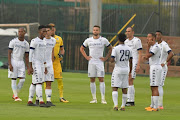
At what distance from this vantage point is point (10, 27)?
35.5 m

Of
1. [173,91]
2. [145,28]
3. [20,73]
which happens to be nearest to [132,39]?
[20,73]

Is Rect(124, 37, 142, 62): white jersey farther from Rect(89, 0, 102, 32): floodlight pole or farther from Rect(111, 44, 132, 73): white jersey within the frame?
Rect(89, 0, 102, 32): floodlight pole

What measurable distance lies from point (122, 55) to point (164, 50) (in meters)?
1.86

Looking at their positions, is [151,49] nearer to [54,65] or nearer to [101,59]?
[101,59]

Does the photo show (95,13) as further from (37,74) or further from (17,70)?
(37,74)

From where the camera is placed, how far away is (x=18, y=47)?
16281 millimetres

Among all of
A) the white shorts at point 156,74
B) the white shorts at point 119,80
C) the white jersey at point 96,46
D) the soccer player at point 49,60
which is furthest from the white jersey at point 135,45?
the soccer player at point 49,60

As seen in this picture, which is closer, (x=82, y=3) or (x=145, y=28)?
(x=145, y=28)

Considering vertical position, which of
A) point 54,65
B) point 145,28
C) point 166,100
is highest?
point 145,28

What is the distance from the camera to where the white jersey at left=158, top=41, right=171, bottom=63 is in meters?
15.2

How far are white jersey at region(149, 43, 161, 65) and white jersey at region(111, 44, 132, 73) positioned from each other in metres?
0.60

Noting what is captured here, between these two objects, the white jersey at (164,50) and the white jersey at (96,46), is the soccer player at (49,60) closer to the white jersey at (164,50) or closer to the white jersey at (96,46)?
the white jersey at (96,46)

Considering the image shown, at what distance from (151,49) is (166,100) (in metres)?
4.42

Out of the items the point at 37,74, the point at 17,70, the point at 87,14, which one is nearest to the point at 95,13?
the point at 87,14
